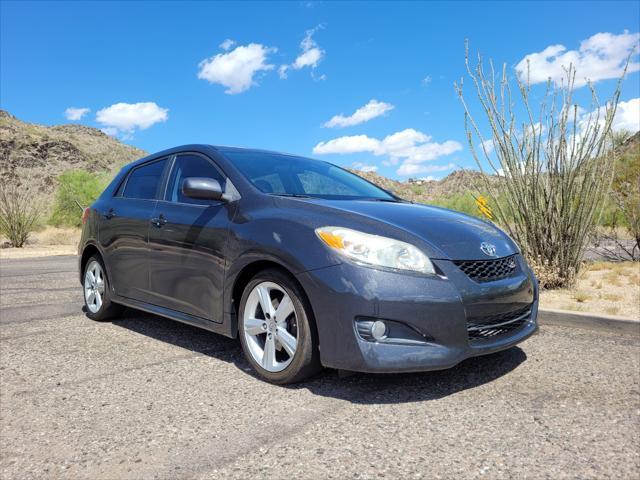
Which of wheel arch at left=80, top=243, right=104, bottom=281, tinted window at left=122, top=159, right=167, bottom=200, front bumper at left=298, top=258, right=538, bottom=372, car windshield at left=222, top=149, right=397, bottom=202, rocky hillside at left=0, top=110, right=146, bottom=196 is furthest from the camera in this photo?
rocky hillside at left=0, top=110, right=146, bottom=196

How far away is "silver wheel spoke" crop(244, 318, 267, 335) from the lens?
148 inches

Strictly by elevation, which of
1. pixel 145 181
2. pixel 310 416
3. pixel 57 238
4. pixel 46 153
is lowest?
pixel 57 238

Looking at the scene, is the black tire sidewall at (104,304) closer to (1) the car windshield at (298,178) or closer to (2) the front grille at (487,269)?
(1) the car windshield at (298,178)

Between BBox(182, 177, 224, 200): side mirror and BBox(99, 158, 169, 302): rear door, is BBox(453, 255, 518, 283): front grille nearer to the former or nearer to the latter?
BBox(182, 177, 224, 200): side mirror

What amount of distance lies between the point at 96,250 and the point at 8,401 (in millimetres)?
2525

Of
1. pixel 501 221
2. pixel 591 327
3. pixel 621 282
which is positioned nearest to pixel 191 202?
pixel 591 327

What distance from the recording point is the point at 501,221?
25.7 ft

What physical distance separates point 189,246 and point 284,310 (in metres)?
1.14

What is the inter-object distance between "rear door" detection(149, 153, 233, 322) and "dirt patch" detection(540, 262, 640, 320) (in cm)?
364

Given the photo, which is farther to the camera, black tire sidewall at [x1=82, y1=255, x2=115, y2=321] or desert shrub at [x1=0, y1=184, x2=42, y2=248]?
desert shrub at [x1=0, y1=184, x2=42, y2=248]

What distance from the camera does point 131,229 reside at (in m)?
5.13

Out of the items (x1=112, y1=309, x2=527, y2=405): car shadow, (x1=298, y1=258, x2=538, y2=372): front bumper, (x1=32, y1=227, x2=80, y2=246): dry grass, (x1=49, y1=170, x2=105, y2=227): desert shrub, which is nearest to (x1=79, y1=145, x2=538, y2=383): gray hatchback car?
(x1=298, y1=258, x2=538, y2=372): front bumper

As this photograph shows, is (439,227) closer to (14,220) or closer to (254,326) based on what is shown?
(254,326)

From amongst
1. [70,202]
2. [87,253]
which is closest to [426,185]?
[70,202]
